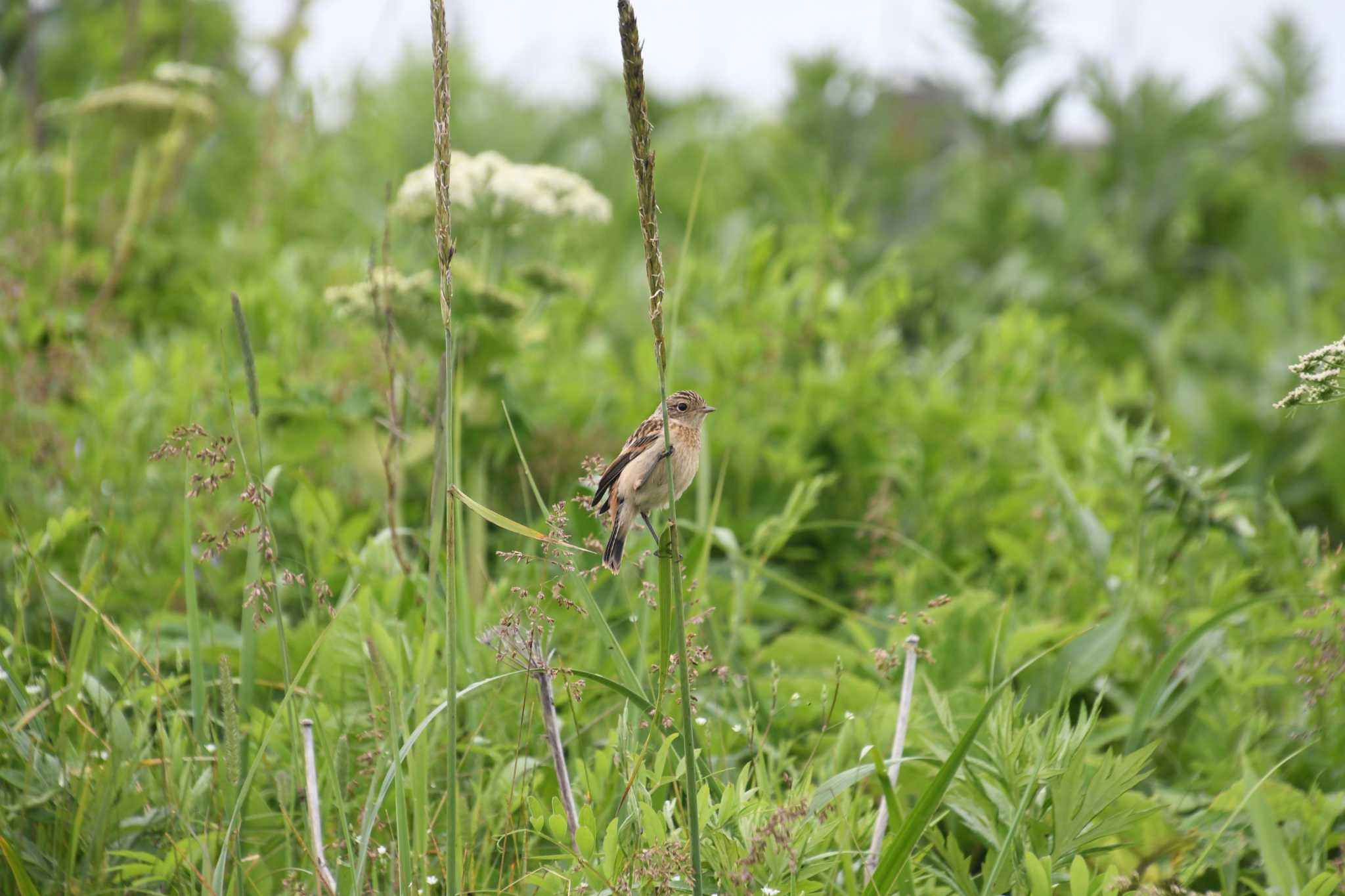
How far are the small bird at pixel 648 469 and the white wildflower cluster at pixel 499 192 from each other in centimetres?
145

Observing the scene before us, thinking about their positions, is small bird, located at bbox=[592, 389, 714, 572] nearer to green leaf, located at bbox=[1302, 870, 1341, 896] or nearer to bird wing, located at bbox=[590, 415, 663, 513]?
Answer: bird wing, located at bbox=[590, 415, 663, 513]

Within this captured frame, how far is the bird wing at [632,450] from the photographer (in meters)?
1.62

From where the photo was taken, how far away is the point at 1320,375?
1.48m

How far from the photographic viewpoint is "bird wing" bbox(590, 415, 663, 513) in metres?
1.62

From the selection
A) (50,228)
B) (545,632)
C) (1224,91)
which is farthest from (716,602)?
(1224,91)

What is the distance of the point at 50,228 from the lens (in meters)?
3.93

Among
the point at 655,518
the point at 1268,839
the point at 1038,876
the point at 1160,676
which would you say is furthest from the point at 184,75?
the point at 1268,839

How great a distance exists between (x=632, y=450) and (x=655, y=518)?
65.7 inches

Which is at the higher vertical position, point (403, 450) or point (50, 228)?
point (50, 228)

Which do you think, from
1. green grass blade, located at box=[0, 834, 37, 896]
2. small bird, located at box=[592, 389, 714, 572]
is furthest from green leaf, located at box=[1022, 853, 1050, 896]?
green grass blade, located at box=[0, 834, 37, 896]

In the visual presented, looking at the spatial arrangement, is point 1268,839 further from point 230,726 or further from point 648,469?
point 230,726

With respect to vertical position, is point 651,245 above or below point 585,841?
above

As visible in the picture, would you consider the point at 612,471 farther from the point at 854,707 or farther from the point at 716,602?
the point at 716,602

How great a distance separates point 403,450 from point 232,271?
1919mm
